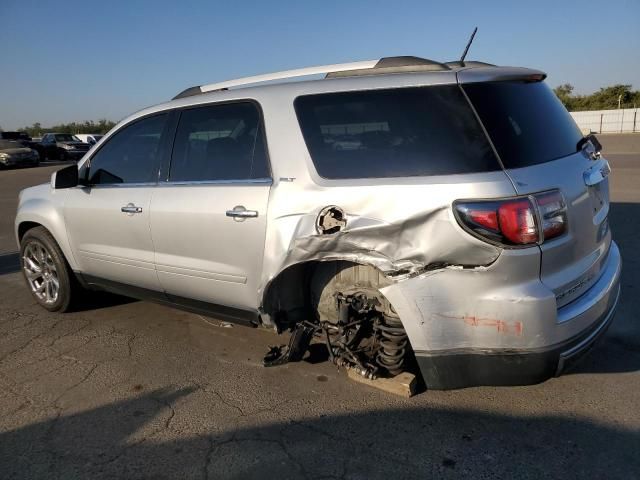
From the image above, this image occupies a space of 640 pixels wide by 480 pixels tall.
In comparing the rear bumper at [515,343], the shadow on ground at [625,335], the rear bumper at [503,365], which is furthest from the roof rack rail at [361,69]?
the shadow on ground at [625,335]

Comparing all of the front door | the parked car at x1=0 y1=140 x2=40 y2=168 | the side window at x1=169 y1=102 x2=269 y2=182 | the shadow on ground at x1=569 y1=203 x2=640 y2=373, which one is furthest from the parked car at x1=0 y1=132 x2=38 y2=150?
the shadow on ground at x1=569 y1=203 x2=640 y2=373

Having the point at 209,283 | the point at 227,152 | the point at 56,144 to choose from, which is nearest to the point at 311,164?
the point at 227,152

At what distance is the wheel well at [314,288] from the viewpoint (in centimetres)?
305

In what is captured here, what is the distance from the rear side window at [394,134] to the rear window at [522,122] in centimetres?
7

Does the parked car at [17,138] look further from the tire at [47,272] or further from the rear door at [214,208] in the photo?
the rear door at [214,208]

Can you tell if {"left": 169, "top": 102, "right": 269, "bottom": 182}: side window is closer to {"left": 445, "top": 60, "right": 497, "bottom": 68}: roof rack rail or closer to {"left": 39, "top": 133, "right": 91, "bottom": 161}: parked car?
{"left": 445, "top": 60, "right": 497, "bottom": 68}: roof rack rail

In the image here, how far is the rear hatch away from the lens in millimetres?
2504

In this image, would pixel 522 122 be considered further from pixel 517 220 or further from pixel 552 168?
pixel 517 220

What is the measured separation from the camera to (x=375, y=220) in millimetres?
2668

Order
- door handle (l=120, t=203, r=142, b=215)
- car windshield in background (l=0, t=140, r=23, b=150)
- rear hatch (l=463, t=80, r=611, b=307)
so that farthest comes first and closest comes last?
car windshield in background (l=0, t=140, r=23, b=150) → door handle (l=120, t=203, r=142, b=215) → rear hatch (l=463, t=80, r=611, b=307)

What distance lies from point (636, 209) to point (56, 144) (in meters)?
33.4

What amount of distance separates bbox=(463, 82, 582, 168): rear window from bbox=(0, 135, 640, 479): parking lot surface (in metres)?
1.41

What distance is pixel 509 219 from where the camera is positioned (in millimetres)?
2381

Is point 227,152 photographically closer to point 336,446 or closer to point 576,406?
point 336,446
